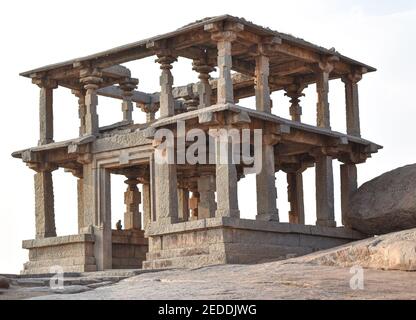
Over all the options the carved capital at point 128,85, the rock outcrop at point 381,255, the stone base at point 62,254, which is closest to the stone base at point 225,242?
the stone base at point 62,254

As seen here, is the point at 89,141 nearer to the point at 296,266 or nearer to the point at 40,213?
the point at 40,213

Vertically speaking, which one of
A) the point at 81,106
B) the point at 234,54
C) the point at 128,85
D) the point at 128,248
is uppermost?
the point at 234,54

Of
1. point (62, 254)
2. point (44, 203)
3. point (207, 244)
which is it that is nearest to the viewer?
point (207, 244)

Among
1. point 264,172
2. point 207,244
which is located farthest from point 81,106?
point 207,244

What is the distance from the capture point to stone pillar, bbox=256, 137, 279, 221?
75.8 feet

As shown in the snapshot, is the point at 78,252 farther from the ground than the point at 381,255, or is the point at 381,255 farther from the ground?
the point at 78,252

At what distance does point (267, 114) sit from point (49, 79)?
23.7 feet

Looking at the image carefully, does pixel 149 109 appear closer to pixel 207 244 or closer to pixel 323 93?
pixel 323 93

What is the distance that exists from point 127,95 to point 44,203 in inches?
170

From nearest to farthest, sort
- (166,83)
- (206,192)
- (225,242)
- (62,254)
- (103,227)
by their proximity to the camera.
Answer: (225,242), (166,83), (103,227), (62,254), (206,192)

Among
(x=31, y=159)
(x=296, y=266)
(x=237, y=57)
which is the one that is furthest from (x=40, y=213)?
(x=296, y=266)

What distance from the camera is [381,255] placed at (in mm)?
16359

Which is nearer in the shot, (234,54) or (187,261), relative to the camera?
(187,261)

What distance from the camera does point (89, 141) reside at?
2594 cm
